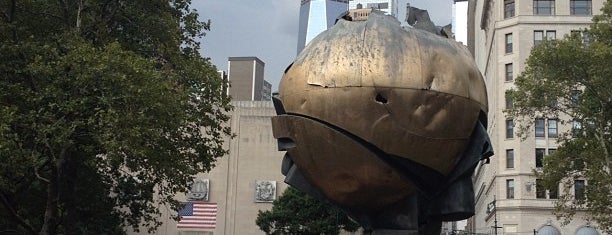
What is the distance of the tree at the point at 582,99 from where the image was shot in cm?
2322

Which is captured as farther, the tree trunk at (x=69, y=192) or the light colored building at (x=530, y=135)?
the light colored building at (x=530, y=135)

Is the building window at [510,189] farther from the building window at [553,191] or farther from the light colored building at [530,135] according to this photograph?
the building window at [553,191]

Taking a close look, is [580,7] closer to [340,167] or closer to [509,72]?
[509,72]

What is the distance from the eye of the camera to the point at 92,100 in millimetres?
16734

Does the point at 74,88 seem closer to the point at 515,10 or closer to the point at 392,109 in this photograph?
the point at 392,109

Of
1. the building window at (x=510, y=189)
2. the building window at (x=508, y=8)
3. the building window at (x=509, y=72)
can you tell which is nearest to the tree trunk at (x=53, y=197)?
the building window at (x=510, y=189)

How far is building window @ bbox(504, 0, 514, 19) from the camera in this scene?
5328 cm

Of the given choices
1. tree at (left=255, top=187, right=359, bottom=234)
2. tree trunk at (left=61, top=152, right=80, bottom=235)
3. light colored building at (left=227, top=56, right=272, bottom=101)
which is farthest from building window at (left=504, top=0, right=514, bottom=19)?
tree trunk at (left=61, top=152, right=80, bottom=235)

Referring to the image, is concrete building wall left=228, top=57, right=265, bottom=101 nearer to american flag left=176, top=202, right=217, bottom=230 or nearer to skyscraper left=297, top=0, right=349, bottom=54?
american flag left=176, top=202, right=217, bottom=230

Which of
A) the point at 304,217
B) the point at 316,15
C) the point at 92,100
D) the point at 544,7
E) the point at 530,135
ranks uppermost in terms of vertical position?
the point at 316,15

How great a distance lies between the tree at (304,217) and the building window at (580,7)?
976 inches

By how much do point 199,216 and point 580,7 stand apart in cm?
3112

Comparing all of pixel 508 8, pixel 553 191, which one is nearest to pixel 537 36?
pixel 508 8

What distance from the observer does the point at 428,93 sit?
29.4ft
